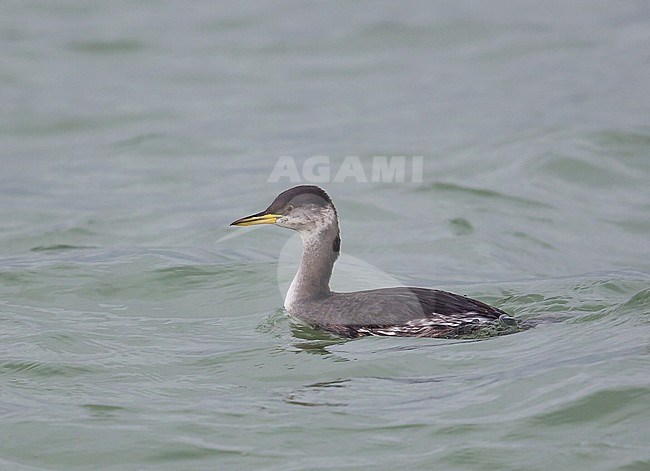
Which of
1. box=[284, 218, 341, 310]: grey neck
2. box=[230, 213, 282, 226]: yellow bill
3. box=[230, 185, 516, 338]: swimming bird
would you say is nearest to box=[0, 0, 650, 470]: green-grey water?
→ box=[230, 185, 516, 338]: swimming bird

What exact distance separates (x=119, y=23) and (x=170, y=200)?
8100mm

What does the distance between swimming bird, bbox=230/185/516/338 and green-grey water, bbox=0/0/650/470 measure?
0.44ft

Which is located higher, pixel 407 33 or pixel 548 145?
pixel 407 33

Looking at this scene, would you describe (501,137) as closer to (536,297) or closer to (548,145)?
(548,145)

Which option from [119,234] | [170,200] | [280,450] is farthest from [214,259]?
[280,450]

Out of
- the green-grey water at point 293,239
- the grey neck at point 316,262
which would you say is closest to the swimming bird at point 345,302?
the grey neck at point 316,262

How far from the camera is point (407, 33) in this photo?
20828 mm

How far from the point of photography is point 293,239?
12.8 metres

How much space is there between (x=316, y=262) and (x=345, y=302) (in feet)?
2.18

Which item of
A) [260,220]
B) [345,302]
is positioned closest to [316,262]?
[260,220]

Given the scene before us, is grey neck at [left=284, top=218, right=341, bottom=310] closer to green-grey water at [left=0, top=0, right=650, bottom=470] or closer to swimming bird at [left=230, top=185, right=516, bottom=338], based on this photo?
swimming bird at [left=230, top=185, right=516, bottom=338]

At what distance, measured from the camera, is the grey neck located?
938 centimetres

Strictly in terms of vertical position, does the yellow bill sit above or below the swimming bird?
above

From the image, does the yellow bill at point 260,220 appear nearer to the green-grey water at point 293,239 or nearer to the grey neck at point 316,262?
the grey neck at point 316,262
